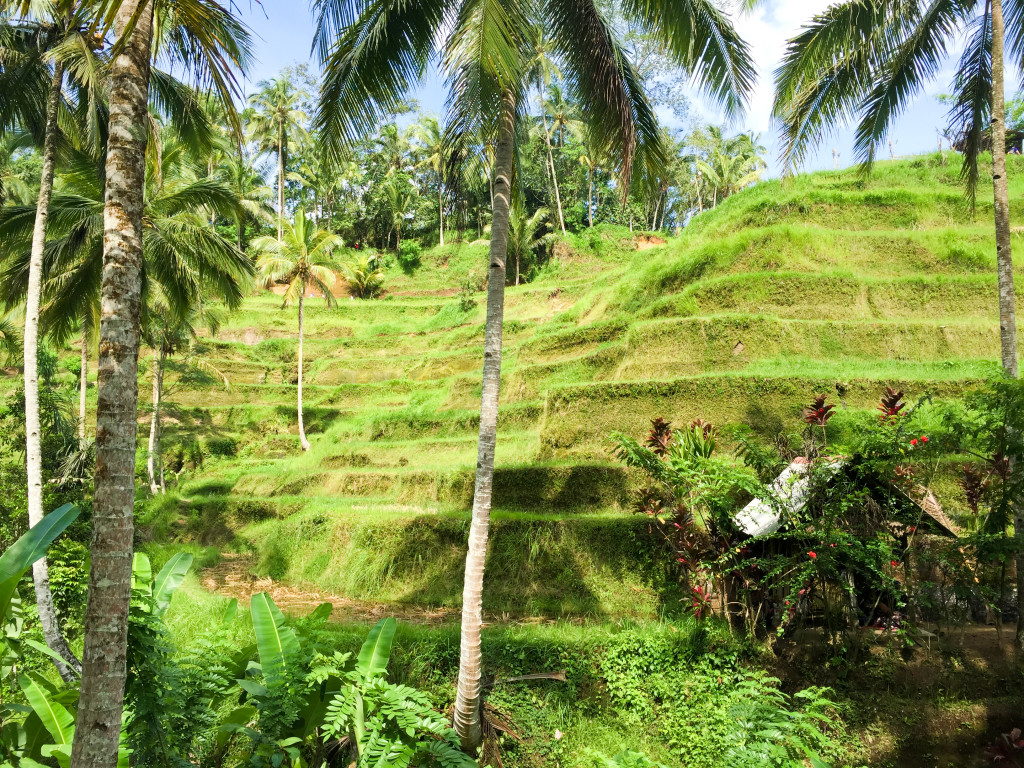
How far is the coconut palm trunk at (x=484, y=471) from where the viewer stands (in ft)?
20.7

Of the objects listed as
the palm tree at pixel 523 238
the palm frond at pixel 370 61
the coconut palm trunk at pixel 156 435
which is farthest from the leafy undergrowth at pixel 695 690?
the palm tree at pixel 523 238

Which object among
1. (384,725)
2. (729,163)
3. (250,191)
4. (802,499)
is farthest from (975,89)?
(250,191)

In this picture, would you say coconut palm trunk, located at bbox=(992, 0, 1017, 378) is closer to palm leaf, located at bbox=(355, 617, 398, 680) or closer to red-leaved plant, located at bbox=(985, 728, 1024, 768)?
red-leaved plant, located at bbox=(985, 728, 1024, 768)

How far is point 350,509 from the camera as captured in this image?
14141 millimetres

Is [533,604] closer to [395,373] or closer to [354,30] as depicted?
[354,30]

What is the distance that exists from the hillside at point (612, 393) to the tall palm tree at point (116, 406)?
7912 mm

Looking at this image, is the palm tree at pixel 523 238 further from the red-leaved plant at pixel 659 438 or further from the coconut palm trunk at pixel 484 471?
the coconut palm trunk at pixel 484 471

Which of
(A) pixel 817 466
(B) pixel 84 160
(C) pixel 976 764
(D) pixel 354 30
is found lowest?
(C) pixel 976 764

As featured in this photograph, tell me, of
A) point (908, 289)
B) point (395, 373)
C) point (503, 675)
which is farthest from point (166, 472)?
point (908, 289)

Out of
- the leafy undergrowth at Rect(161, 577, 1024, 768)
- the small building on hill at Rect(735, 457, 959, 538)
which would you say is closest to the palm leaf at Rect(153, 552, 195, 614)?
the leafy undergrowth at Rect(161, 577, 1024, 768)

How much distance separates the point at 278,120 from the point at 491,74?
33.7m

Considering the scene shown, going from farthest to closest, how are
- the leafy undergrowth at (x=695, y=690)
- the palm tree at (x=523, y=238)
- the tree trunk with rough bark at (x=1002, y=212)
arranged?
the palm tree at (x=523, y=238) → the tree trunk with rough bark at (x=1002, y=212) → the leafy undergrowth at (x=695, y=690)

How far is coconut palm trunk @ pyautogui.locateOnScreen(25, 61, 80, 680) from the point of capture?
24.1 ft

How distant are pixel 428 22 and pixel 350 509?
10.0m
